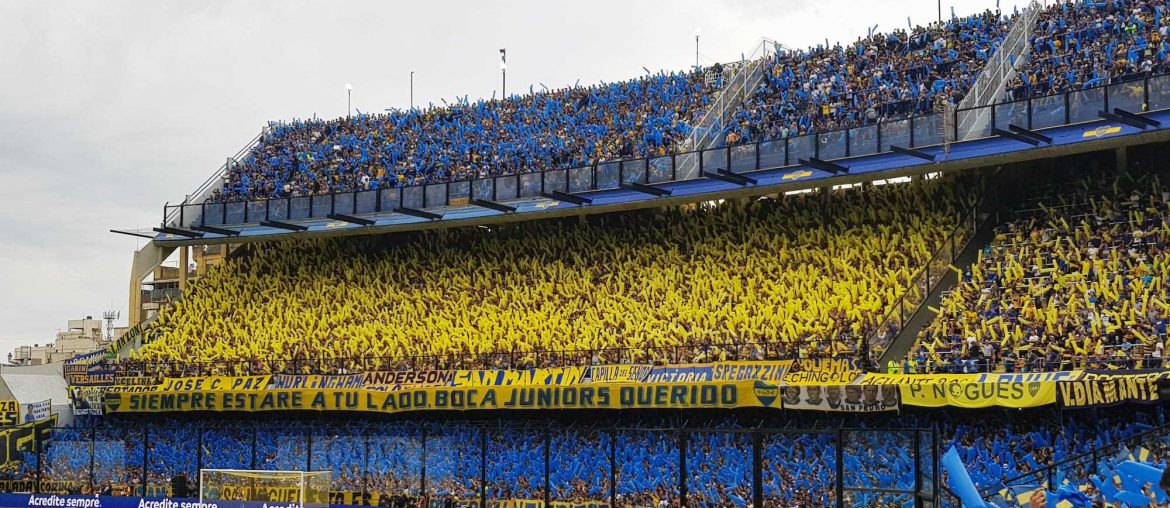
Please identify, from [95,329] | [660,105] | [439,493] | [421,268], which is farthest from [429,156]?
[95,329]

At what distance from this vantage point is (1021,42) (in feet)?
123

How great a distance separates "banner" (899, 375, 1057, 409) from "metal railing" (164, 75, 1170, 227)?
7.67 metres

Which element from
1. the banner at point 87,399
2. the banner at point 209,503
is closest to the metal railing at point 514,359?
the banner at point 87,399

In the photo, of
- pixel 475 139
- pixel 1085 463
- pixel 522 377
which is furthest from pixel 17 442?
pixel 1085 463

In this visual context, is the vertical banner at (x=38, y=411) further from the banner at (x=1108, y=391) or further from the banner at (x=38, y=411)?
the banner at (x=1108, y=391)

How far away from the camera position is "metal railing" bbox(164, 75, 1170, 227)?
100.0 feet

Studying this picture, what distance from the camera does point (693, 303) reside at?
36000mm

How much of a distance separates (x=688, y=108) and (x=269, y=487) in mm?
20476

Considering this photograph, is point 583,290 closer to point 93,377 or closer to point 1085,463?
point 93,377

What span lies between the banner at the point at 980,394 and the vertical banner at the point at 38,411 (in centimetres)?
2930

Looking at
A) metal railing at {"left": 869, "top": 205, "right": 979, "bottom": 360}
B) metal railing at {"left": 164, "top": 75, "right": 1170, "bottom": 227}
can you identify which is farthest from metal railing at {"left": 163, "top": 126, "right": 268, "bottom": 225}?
metal railing at {"left": 869, "top": 205, "right": 979, "bottom": 360}

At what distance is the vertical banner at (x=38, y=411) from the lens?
43.4 m

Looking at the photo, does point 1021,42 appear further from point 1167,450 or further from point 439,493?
point 439,493

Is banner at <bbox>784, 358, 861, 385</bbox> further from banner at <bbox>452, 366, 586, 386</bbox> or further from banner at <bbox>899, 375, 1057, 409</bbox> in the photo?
banner at <bbox>452, 366, 586, 386</bbox>
